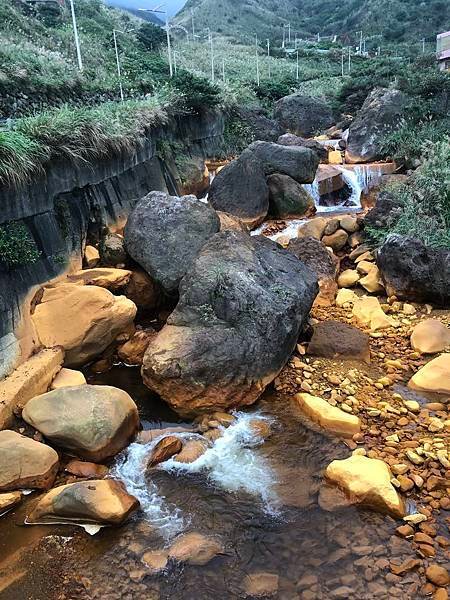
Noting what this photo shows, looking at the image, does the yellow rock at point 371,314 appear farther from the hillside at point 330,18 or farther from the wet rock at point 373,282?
the hillside at point 330,18

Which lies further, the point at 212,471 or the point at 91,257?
the point at 91,257

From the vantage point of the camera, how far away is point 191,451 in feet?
16.9

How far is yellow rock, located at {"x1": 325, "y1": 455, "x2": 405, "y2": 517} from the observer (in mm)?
4223

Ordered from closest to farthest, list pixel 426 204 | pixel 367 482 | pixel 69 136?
pixel 367 482 < pixel 69 136 < pixel 426 204

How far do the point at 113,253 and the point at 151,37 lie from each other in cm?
2938

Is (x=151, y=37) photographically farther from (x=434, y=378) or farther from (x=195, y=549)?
(x=195, y=549)

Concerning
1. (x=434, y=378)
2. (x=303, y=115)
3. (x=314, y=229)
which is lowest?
(x=434, y=378)

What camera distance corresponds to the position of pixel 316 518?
4.27m

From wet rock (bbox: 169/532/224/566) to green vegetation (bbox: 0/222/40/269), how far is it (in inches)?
155

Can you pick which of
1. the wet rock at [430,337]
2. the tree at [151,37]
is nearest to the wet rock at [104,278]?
the wet rock at [430,337]

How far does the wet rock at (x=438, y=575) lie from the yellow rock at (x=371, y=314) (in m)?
4.07

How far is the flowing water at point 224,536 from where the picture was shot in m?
3.71

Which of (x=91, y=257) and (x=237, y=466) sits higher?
(x=91, y=257)

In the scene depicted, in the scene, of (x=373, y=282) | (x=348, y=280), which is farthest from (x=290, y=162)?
(x=373, y=282)
